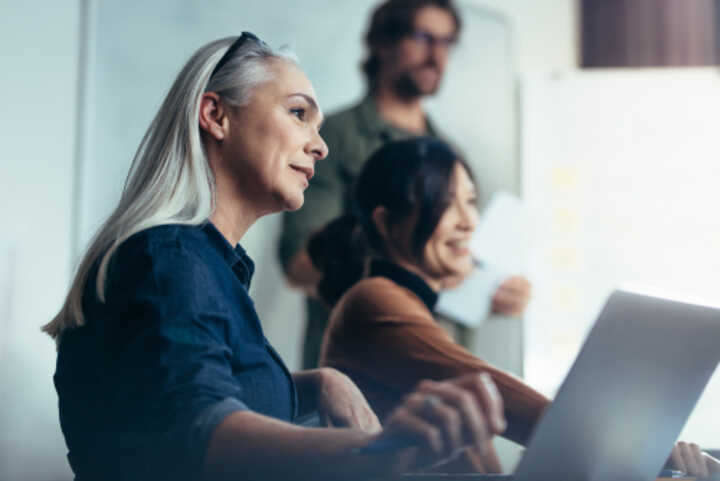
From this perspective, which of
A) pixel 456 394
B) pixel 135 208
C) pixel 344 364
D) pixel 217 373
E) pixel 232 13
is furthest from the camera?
pixel 232 13

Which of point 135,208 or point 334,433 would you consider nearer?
point 334,433

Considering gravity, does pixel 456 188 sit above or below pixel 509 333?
above

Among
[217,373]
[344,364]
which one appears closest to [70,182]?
[344,364]

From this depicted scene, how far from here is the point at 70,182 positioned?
2.00 m

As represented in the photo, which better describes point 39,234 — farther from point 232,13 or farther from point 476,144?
point 476,144

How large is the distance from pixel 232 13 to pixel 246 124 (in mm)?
1262

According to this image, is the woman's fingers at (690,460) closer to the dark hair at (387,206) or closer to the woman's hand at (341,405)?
the woman's hand at (341,405)

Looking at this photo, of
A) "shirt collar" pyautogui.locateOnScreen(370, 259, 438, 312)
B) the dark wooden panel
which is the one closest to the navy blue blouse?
"shirt collar" pyautogui.locateOnScreen(370, 259, 438, 312)

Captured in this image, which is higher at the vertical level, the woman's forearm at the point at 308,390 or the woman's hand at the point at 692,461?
the woman's forearm at the point at 308,390

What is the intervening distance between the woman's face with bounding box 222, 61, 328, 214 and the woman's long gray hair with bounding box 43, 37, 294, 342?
0.07ft

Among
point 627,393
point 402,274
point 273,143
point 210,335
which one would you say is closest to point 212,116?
point 273,143

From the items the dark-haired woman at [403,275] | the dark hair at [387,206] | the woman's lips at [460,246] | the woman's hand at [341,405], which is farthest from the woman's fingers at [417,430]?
the woman's lips at [460,246]

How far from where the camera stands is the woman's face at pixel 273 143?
94cm

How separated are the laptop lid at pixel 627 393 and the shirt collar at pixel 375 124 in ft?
4.41
